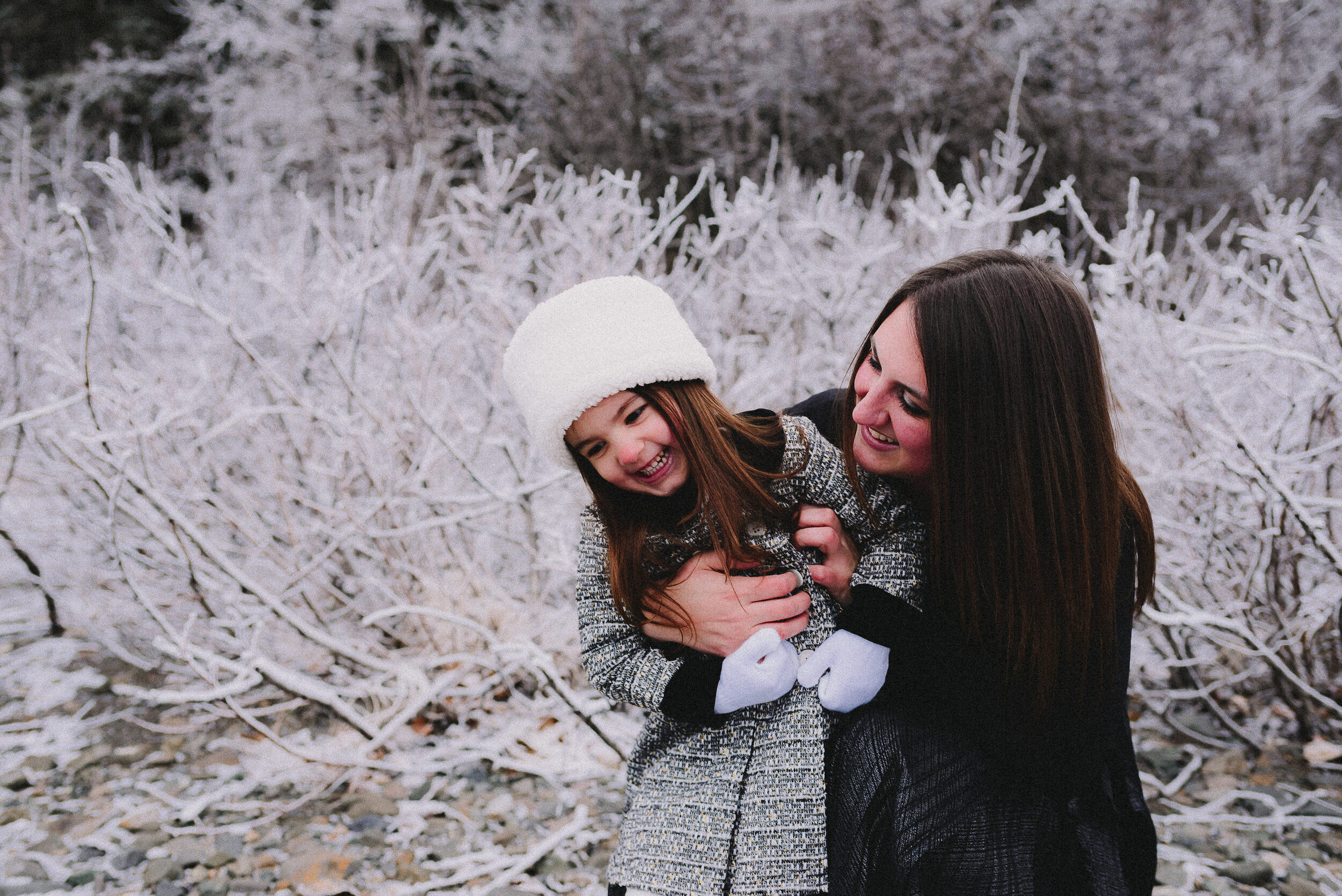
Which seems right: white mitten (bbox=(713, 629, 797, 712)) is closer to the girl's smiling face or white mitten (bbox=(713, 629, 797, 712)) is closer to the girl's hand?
the girl's hand

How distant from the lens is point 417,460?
288cm

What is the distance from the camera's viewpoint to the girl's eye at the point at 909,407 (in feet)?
4.98

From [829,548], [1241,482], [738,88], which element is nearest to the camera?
[829,548]

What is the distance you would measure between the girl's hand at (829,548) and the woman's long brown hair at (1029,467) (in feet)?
0.79

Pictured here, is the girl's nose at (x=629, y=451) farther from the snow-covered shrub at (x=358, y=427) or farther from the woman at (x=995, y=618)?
the snow-covered shrub at (x=358, y=427)

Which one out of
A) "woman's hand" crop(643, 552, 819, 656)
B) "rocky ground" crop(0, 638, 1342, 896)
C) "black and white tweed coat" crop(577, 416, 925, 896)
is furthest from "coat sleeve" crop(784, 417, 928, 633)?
"rocky ground" crop(0, 638, 1342, 896)

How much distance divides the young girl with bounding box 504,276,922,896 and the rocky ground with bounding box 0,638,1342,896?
1.05 meters

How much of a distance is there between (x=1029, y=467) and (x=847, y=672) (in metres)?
0.49

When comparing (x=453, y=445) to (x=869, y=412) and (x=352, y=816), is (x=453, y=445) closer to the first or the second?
(x=352, y=816)

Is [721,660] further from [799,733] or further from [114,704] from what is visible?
[114,704]

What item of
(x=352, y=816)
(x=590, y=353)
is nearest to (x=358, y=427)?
(x=352, y=816)

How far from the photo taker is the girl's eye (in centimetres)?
152

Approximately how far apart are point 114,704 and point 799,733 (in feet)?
10.5

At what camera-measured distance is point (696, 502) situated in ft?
5.59
